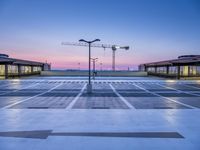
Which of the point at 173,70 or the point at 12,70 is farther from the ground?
the point at 12,70

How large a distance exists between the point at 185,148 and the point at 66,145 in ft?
13.3

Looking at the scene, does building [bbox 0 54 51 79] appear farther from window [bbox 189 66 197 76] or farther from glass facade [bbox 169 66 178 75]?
window [bbox 189 66 197 76]

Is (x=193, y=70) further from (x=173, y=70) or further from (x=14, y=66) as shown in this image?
(x=14, y=66)

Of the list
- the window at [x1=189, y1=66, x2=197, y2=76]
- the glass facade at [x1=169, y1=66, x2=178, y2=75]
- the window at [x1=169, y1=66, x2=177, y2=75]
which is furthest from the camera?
the window at [x1=169, y1=66, x2=177, y2=75]

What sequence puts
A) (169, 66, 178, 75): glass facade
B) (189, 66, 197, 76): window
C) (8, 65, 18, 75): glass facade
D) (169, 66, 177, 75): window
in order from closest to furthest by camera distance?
(8, 65, 18, 75): glass facade
(189, 66, 197, 76): window
(169, 66, 178, 75): glass facade
(169, 66, 177, 75): window

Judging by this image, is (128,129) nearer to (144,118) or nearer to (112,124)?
(112,124)

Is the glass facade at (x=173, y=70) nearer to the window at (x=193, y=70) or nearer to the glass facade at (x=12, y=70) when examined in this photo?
the window at (x=193, y=70)

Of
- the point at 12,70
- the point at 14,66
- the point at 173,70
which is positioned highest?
the point at 14,66

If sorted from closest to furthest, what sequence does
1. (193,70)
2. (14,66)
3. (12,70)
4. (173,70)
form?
1. (193,70)
2. (12,70)
3. (173,70)
4. (14,66)

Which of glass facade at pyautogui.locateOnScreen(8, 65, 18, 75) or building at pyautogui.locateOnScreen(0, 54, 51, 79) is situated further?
glass facade at pyautogui.locateOnScreen(8, 65, 18, 75)

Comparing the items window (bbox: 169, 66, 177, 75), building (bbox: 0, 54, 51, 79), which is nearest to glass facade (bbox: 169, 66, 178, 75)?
window (bbox: 169, 66, 177, 75)

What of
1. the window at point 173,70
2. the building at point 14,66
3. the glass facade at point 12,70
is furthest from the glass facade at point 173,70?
the glass facade at point 12,70

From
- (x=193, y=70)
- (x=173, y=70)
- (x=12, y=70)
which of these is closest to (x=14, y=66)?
(x=12, y=70)

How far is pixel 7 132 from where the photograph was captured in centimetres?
1019
